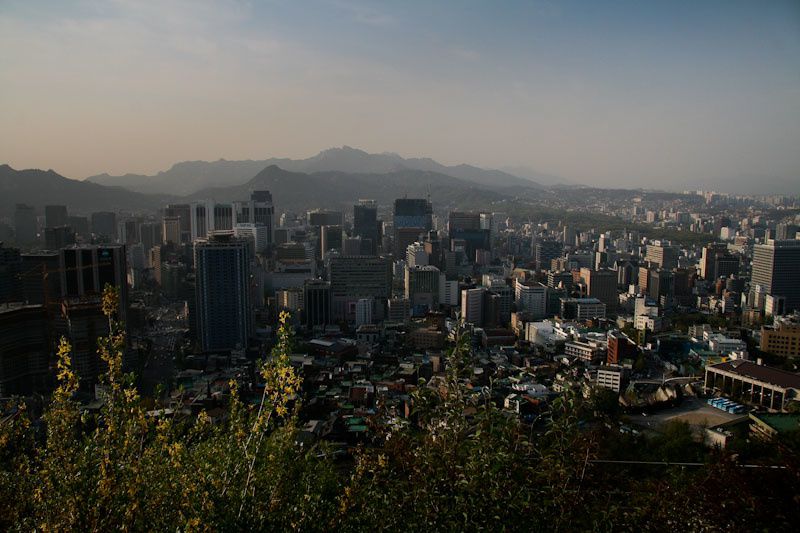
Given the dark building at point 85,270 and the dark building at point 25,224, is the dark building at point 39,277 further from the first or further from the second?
the dark building at point 25,224

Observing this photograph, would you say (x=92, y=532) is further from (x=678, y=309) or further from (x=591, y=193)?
(x=591, y=193)

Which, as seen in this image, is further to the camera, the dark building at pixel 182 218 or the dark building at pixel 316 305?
the dark building at pixel 182 218

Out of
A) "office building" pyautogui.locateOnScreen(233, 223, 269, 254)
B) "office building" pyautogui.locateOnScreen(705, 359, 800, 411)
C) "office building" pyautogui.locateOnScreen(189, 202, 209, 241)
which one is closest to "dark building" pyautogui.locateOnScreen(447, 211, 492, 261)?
"office building" pyautogui.locateOnScreen(233, 223, 269, 254)

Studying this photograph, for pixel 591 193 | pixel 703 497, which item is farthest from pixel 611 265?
pixel 591 193

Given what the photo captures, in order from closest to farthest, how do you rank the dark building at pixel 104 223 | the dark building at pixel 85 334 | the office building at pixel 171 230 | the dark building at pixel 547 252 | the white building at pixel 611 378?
the dark building at pixel 85 334, the white building at pixel 611 378, the dark building at pixel 547 252, the dark building at pixel 104 223, the office building at pixel 171 230

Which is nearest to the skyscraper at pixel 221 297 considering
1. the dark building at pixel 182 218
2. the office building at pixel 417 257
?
the office building at pixel 417 257

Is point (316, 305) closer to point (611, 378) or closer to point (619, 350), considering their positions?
point (619, 350)

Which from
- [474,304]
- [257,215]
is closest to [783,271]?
[474,304]
